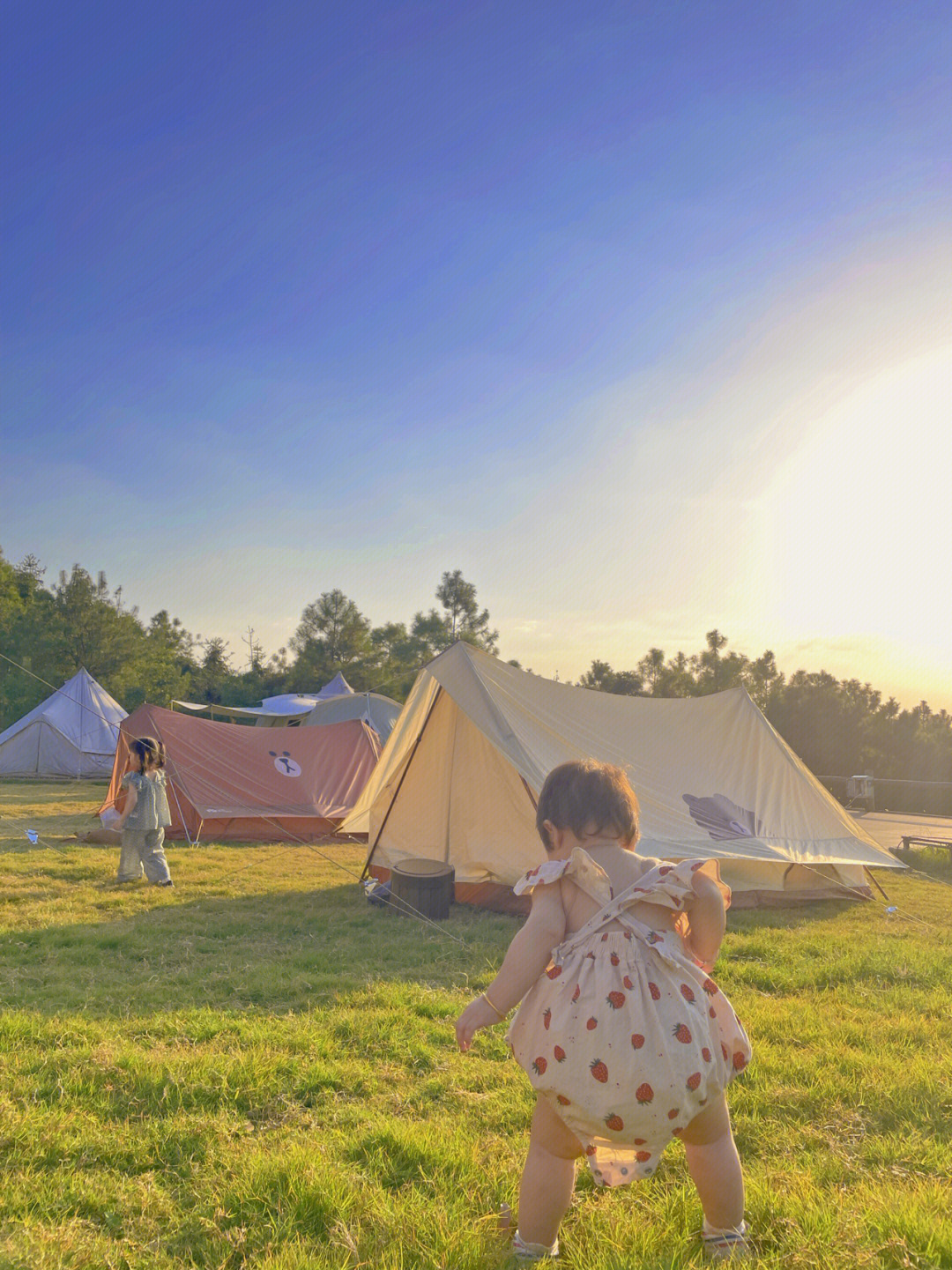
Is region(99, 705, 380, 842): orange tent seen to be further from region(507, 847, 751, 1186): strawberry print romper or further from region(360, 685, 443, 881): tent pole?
region(507, 847, 751, 1186): strawberry print romper

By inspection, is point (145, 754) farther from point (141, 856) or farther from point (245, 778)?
point (245, 778)

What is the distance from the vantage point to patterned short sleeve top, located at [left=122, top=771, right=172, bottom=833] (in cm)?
783

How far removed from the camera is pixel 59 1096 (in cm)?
302

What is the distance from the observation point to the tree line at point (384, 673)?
23.6m

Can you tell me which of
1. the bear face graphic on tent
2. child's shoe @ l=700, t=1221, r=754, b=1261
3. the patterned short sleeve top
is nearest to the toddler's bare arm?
child's shoe @ l=700, t=1221, r=754, b=1261

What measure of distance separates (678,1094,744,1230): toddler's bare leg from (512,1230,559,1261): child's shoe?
387 mm

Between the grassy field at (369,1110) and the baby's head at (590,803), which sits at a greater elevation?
the baby's head at (590,803)

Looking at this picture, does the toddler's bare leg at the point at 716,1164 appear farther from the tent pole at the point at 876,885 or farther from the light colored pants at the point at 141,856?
the light colored pants at the point at 141,856

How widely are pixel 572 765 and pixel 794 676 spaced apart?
27.1m

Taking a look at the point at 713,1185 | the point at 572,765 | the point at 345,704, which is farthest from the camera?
the point at 345,704

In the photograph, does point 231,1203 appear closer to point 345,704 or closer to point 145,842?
point 145,842

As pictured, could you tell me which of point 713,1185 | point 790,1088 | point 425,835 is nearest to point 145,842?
point 425,835

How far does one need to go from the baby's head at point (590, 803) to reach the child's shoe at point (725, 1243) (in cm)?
95

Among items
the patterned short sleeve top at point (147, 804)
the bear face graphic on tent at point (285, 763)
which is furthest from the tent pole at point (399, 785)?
the bear face graphic on tent at point (285, 763)
